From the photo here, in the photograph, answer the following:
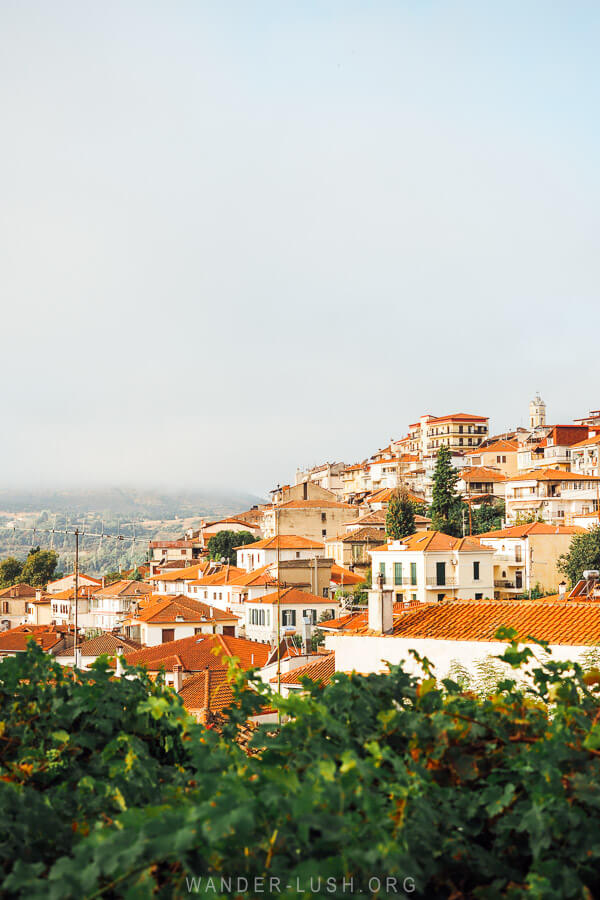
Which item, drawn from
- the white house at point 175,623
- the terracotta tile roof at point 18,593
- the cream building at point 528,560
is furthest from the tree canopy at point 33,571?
the cream building at point 528,560

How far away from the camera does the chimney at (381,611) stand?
16.9 meters

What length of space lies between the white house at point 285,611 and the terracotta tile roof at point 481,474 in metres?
39.9

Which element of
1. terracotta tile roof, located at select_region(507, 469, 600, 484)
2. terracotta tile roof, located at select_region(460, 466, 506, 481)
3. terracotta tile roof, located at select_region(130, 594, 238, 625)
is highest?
terracotta tile roof, located at select_region(460, 466, 506, 481)

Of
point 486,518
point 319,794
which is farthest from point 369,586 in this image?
point 319,794

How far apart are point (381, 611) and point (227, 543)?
2749 inches

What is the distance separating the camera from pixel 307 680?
3.80 meters

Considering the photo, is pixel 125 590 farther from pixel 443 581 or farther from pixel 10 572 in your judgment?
pixel 10 572

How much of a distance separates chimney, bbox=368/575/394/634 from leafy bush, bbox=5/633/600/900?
1327 cm

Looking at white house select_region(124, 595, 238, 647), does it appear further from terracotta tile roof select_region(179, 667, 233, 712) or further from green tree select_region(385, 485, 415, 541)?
terracotta tile roof select_region(179, 667, 233, 712)

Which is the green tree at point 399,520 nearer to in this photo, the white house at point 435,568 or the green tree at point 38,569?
the white house at point 435,568

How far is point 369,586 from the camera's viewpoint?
55906mm

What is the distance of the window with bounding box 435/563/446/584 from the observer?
47.6 m

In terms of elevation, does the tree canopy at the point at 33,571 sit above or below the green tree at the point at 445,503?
below

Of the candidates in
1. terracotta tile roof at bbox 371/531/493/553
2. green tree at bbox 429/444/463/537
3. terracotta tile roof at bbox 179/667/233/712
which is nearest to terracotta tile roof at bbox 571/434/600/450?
green tree at bbox 429/444/463/537
